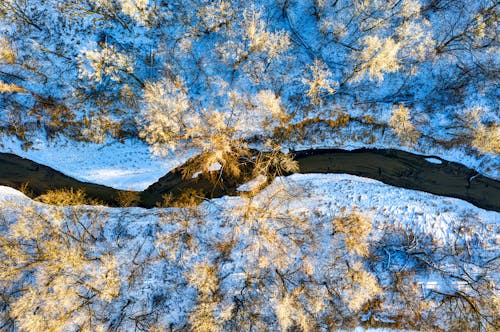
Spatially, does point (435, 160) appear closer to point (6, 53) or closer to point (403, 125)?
point (403, 125)

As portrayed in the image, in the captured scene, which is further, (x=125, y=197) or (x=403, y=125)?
(x=125, y=197)

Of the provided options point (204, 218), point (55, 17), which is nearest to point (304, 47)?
point (204, 218)

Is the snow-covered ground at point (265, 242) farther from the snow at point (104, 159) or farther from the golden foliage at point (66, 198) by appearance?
the snow at point (104, 159)

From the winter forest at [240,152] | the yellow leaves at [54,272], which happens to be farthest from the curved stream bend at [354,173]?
the yellow leaves at [54,272]

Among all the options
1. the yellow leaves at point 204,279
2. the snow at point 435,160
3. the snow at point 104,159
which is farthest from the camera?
the snow at point 435,160

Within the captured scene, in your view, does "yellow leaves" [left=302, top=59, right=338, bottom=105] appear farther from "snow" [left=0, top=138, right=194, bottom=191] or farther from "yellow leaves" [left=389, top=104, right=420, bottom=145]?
"snow" [left=0, top=138, right=194, bottom=191]

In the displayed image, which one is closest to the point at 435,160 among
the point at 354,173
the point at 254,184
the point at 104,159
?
the point at 354,173
